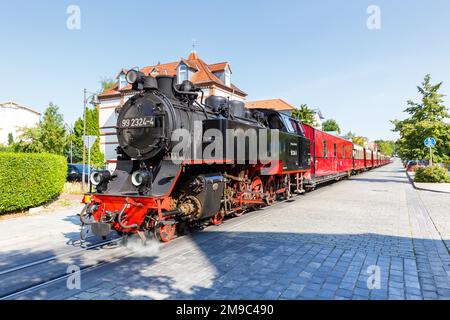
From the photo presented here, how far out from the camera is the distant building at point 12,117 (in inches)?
1971

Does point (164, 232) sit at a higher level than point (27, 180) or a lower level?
lower

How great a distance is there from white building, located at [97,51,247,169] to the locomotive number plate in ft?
67.9

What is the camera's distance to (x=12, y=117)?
53.5m

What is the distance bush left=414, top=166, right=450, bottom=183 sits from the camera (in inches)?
768

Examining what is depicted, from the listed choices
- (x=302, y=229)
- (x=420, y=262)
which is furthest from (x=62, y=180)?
(x=420, y=262)

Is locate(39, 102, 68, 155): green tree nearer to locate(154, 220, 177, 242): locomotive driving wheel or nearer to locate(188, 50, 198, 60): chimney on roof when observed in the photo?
locate(188, 50, 198, 60): chimney on roof

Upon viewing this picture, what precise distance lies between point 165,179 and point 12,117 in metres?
59.5

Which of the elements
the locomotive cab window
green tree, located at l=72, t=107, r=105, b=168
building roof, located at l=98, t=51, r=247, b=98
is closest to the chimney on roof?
building roof, located at l=98, t=51, r=247, b=98

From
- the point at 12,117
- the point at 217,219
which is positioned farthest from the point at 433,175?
the point at 12,117

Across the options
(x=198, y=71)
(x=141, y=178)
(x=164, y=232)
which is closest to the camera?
(x=141, y=178)

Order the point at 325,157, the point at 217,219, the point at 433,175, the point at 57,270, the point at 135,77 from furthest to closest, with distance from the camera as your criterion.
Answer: the point at 433,175 → the point at 325,157 → the point at 217,219 → the point at 135,77 → the point at 57,270

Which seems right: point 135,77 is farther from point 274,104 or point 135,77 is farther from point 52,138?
point 274,104

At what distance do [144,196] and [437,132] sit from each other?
20.0m

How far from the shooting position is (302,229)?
24.1 feet
